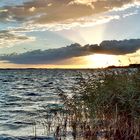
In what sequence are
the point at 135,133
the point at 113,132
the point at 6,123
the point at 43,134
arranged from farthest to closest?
the point at 6,123, the point at 43,134, the point at 113,132, the point at 135,133

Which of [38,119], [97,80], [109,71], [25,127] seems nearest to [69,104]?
[97,80]

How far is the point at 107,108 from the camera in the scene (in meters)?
17.7

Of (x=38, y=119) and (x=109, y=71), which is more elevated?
(x=109, y=71)

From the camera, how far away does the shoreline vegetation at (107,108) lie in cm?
1648

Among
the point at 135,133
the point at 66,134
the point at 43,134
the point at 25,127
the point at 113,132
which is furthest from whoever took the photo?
the point at 25,127

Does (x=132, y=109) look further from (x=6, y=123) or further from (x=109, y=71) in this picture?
(x=6, y=123)

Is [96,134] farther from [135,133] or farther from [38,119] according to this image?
[38,119]

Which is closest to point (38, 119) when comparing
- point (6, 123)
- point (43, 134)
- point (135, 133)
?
point (6, 123)

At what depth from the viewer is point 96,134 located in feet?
55.8

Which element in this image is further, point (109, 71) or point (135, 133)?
point (109, 71)

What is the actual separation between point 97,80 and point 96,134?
124 inches

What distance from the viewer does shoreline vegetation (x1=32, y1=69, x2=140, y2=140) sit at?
1648 cm

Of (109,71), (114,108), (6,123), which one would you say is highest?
(109,71)

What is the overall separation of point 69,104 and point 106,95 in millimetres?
1927
